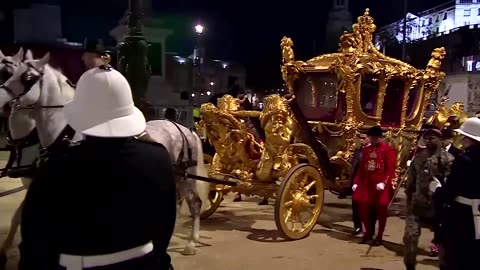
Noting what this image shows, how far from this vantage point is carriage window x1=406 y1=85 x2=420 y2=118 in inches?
347

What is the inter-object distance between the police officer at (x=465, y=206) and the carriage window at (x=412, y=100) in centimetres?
501

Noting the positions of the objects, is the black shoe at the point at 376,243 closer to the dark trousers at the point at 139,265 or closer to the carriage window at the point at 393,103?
the carriage window at the point at 393,103

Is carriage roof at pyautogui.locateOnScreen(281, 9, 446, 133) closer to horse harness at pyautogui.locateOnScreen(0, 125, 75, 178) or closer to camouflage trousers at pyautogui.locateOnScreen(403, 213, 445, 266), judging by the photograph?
camouflage trousers at pyautogui.locateOnScreen(403, 213, 445, 266)

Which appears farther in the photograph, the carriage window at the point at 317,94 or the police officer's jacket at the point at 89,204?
the carriage window at the point at 317,94

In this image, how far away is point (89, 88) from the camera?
1.99m

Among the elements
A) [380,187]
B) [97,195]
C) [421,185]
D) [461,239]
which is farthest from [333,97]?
[97,195]

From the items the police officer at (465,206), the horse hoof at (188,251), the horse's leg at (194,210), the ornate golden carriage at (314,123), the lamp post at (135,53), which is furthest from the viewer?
the lamp post at (135,53)

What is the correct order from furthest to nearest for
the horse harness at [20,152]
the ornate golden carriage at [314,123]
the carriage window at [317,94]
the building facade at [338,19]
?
the building facade at [338,19] → the carriage window at [317,94] → the ornate golden carriage at [314,123] → the horse harness at [20,152]

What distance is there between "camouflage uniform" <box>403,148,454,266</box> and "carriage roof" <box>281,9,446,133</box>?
2.59 metres

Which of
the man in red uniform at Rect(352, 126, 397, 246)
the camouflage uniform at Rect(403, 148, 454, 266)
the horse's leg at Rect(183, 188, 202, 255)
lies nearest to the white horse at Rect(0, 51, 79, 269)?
the horse's leg at Rect(183, 188, 202, 255)

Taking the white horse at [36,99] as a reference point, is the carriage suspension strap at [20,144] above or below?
below

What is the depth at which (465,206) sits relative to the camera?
3.82 metres

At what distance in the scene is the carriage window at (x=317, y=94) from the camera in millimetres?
8711

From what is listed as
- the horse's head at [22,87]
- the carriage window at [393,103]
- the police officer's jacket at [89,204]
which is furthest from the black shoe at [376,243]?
the police officer's jacket at [89,204]
